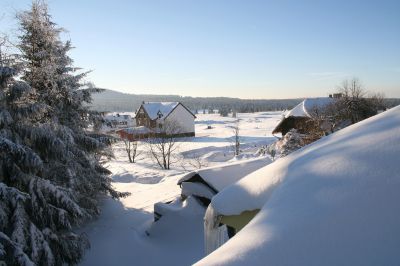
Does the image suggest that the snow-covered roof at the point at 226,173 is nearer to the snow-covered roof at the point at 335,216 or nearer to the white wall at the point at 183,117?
the snow-covered roof at the point at 335,216

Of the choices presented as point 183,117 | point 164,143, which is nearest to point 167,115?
point 183,117

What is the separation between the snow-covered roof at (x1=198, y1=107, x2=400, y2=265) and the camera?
8.59 ft

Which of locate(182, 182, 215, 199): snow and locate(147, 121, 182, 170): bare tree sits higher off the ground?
locate(182, 182, 215, 199): snow

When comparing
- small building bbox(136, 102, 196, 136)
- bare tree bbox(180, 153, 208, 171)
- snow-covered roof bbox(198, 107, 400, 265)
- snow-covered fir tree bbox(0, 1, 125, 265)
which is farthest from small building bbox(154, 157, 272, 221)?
small building bbox(136, 102, 196, 136)

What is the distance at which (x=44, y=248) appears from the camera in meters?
8.92

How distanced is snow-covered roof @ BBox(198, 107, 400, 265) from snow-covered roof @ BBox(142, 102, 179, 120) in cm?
5977

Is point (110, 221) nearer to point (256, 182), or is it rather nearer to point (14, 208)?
point (14, 208)

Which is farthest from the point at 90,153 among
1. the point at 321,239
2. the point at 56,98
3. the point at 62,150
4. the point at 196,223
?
the point at 321,239

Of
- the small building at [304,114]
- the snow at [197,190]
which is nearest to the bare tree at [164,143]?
the small building at [304,114]

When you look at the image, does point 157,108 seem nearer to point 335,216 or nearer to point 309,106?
point 309,106

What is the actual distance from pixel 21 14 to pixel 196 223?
401 inches

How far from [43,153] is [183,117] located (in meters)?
54.6

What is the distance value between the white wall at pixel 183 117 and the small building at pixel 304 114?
34.3 metres

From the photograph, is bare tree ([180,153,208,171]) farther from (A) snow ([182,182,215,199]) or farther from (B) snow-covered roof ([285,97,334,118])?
(A) snow ([182,182,215,199])
